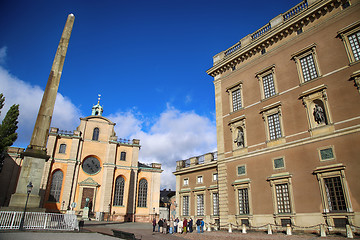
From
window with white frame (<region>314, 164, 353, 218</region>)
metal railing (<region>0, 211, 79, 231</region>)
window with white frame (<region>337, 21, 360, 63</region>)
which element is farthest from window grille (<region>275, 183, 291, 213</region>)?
metal railing (<region>0, 211, 79, 231</region>)

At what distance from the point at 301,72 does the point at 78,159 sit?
121 feet

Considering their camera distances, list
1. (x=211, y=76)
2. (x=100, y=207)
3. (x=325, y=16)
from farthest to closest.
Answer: (x=100, y=207), (x=211, y=76), (x=325, y=16)

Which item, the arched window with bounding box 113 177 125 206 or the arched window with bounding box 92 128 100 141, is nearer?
the arched window with bounding box 113 177 125 206

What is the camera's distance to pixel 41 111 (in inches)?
695

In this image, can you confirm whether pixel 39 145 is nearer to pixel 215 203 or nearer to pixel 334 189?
pixel 215 203

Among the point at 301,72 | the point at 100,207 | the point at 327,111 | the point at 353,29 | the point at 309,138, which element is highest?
the point at 353,29

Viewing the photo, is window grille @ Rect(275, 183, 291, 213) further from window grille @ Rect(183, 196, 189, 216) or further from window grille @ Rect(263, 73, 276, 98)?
window grille @ Rect(183, 196, 189, 216)

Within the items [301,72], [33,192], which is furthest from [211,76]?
[33,192]

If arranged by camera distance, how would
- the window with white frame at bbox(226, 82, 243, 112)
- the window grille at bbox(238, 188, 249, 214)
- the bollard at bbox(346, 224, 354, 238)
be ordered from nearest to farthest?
the bollard at bbox(346, 224, 354, 238)
the window grille at bbox(238, 188, 249, 214)
the window with white frame at bbox(226, 82, 243, 112)

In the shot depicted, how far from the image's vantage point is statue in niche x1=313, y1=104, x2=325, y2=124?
1698cm

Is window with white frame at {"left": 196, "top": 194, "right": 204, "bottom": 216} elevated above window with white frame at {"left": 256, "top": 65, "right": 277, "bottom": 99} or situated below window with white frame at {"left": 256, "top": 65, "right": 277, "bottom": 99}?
below

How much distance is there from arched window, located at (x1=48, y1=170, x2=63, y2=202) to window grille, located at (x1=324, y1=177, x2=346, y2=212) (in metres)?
37.6

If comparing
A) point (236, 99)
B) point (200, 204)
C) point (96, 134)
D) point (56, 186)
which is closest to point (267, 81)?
point (236, 99)

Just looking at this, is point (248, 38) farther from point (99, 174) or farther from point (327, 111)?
point (99, 174)
